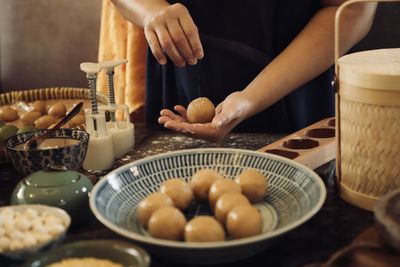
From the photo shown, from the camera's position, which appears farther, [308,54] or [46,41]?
[46,41]

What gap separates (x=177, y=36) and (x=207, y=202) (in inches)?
18.6

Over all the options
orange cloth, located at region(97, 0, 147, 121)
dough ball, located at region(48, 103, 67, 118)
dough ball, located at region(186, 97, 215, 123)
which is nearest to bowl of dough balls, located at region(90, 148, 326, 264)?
dough ball, located at region(186, 97, 215, 123)

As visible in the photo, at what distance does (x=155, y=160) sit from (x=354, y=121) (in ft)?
1.16

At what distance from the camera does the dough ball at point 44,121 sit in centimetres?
150

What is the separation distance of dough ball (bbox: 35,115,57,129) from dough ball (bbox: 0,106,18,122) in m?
0.14

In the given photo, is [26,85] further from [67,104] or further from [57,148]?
[57,148]

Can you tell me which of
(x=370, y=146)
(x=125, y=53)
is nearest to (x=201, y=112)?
(x=370, y=146)

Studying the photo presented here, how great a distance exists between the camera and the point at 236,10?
5.42 ft

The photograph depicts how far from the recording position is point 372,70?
Result: 978 mm

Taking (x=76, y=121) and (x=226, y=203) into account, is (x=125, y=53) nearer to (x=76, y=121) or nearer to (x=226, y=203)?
(x=76, y=121)

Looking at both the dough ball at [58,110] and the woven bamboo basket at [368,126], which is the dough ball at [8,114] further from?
the woven bamboo basket at [368,126]

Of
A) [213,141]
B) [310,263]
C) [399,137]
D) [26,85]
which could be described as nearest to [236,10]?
[213,141]

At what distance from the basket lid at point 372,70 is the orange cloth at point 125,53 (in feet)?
3.87

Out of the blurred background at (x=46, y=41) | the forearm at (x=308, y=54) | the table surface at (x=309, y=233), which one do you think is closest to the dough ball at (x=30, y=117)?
the table surface at (x=309, y=233)
